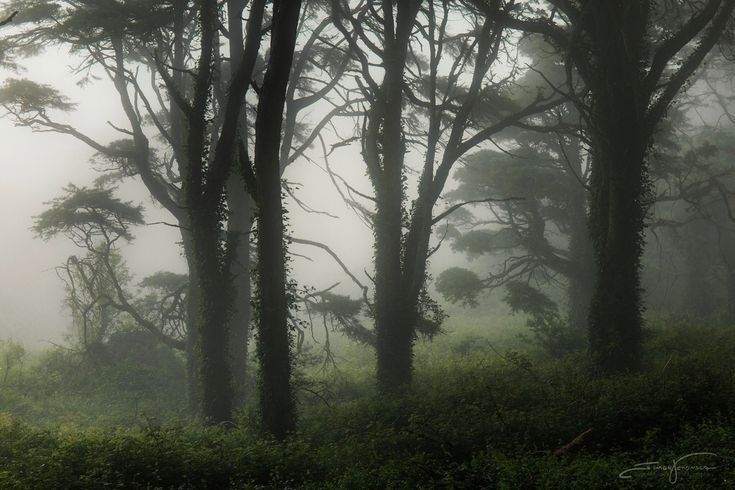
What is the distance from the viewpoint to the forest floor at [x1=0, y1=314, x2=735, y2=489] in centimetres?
600

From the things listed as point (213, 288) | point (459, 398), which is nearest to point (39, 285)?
point (213, 288)

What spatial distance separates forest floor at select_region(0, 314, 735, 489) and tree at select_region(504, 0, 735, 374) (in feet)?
5.34

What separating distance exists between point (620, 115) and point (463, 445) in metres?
7.28

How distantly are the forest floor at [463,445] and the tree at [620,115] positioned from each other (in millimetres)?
1629

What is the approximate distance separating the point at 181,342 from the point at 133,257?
156 feet

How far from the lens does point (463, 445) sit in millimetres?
7637

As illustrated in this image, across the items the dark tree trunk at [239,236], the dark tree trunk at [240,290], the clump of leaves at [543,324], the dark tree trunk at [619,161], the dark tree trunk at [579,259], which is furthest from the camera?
the dark tree trunk at [579,259]

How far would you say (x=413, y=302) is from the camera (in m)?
12.8

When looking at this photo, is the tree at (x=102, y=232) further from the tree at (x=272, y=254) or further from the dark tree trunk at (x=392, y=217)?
the tree at (x=272, y=254)

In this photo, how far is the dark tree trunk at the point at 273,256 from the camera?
8688 millimetres

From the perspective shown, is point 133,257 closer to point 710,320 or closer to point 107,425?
point 107,425

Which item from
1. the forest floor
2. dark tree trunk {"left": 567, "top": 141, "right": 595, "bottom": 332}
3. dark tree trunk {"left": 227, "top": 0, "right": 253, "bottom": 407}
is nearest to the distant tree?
dark tree trunk {"left": 227, "top": 0, "right": 253, "bottom": 407}

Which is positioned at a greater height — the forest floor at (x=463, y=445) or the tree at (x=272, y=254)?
the tree at (x=272, y=254)

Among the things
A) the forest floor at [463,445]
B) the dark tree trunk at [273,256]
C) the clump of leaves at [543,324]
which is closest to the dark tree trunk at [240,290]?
the forest floor at [463,445]
